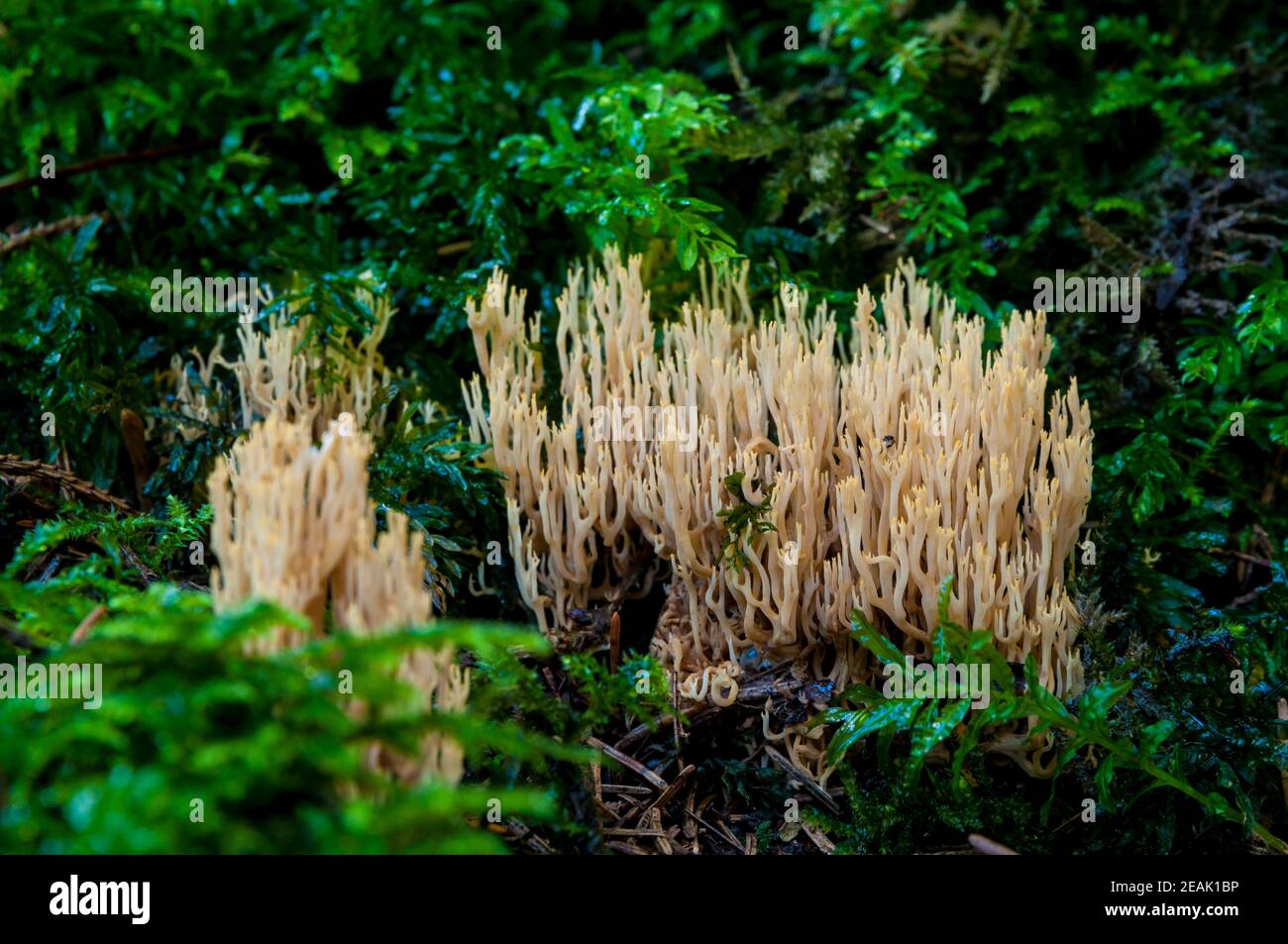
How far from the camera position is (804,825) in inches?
87.3

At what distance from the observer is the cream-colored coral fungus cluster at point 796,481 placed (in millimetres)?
2199

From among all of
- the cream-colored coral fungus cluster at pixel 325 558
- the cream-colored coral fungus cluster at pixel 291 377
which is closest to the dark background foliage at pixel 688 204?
the cream-colored coral fungus cluster at pixel 291 377

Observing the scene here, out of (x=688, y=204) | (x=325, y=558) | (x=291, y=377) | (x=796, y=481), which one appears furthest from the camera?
(x=688, y=204)

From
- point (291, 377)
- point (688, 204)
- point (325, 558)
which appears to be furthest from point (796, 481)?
point (291, 377)

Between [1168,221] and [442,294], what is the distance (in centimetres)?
209

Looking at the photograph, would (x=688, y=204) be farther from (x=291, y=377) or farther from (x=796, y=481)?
(x=291, y=377)

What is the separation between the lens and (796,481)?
230cm

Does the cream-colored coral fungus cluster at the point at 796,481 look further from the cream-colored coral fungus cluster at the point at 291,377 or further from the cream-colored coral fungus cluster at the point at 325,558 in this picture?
the cream-colored coral fungus cluster at the point at 325,558

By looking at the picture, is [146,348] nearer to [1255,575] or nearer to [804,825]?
[804,825]

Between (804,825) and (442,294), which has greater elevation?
(442,294)

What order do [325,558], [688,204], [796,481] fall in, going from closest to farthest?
[325,558]
[796,481]
[688,204]

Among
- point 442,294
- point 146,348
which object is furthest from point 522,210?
point 146,348

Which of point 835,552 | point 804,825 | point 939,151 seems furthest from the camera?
point 939,151

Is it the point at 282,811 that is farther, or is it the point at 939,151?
the point at 939,151
